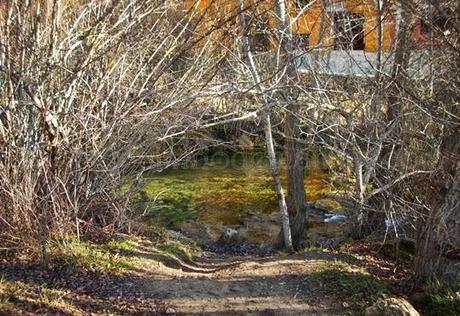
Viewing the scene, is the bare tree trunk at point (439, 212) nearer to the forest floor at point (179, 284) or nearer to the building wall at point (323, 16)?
the forest floor at point (179, 284)

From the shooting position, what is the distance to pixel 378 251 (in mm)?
8414

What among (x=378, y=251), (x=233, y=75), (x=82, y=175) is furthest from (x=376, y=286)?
(x=233, y=75)

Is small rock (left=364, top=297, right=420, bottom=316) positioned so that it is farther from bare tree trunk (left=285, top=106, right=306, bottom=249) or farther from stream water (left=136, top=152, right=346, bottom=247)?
stream water (left=136, top=152, right=346, bottom=247)

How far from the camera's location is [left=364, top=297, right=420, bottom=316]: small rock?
5207mm

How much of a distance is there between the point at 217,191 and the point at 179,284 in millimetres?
10126

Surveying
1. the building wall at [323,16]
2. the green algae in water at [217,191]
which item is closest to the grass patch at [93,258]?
the building wall at [323,16]

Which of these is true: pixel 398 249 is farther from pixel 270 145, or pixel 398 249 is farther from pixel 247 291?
pixel 247 291

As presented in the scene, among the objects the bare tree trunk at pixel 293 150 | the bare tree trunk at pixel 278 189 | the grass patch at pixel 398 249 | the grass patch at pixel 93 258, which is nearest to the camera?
the grass patch at pixel 93 258

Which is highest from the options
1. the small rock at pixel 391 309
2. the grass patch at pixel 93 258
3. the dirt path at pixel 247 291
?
the grass patch at pixel 93 258

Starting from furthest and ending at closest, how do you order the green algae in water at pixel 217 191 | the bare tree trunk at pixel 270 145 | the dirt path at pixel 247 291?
the green algae in water at pixel 217 191, the bare tree trunk at pixel 270 145, the dirt path at pixel 247 291

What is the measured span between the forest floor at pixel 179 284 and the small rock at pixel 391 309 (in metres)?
0.50

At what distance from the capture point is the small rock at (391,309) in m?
5.21

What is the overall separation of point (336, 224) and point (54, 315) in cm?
Result: 915

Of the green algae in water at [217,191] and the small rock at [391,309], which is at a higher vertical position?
the small rock at [391,309]
